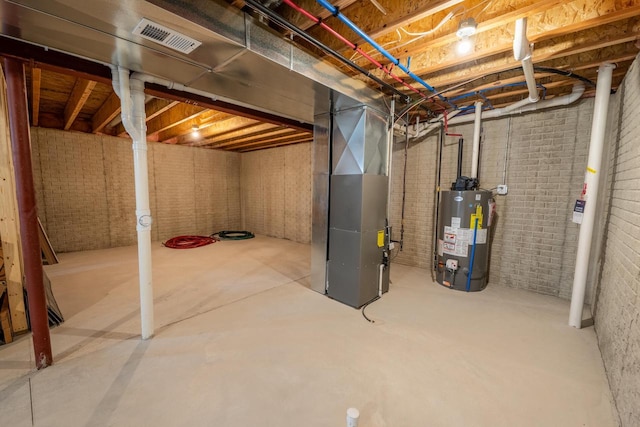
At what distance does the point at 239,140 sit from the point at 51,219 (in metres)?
3.96

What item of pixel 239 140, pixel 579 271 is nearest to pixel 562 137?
pixel 579 271

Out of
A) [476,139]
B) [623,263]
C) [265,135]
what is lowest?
[623,263]

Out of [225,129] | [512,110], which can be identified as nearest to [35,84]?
[225,129]

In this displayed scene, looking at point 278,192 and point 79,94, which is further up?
point 79,94

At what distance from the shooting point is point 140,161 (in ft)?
6.97

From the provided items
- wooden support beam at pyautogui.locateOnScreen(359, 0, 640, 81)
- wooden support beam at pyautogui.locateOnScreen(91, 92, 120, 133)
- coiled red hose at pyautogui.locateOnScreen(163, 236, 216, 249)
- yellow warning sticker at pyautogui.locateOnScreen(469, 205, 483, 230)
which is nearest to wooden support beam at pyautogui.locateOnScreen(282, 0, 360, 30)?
wooden support beam at pyautogui.locateOnScreen(359, 0, 640, 81)

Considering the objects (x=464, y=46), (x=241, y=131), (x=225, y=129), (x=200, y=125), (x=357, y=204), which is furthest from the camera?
(x=241, y=131)

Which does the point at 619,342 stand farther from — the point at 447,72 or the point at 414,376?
the point at 447,72

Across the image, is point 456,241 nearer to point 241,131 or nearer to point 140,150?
point 140,150

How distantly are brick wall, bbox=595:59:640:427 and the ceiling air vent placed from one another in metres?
3.15

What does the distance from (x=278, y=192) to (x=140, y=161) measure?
4.98 m

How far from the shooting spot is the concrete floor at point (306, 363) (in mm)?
1536

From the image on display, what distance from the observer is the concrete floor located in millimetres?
1536

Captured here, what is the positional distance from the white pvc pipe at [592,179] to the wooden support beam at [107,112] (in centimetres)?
561
